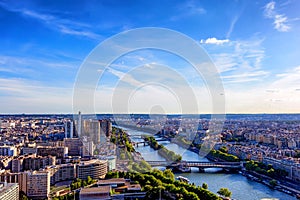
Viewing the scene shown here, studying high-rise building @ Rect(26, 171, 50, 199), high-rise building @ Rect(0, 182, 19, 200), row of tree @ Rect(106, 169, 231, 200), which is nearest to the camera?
high-rise building @ Rect(0, 182, 19, 200)

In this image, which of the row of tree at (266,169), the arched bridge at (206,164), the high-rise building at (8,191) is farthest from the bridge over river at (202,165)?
the high-rise building at (8,191)

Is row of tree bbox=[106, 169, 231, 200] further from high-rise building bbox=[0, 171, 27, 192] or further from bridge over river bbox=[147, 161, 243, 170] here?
bridge over river bbox=[147, 161, 243, 170]

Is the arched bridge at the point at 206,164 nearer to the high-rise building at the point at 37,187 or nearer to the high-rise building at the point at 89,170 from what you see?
the high-rise building at the point at 89,170

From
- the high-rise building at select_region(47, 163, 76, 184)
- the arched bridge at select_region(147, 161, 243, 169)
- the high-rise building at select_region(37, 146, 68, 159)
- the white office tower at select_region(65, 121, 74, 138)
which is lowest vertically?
the arched bridge at select_region(147, 161, 243, 169)

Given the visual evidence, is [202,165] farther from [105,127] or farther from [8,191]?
[8,191]

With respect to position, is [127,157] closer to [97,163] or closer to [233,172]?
[97,163]

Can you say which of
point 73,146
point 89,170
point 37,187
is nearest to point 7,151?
point 73,146

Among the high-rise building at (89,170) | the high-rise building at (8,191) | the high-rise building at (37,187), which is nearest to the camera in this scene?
the high-rise building at (8,191)

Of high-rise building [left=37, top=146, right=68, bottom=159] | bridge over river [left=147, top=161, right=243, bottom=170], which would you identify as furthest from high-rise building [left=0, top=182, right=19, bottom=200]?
high-rise building [left=37, top=146, right=68, bottom=159]

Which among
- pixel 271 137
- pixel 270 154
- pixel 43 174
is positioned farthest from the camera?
pixel 271 137

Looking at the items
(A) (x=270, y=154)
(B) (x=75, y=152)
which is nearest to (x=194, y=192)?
(A) (x=270, y=154)

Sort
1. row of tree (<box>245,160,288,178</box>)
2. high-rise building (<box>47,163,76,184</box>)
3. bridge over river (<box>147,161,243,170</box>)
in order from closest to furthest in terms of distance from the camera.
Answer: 1. high-rise building (<box>47,163,76,184</box>)
2. row of tree (<box>245,160,288,178</box>)
3. bridge over river (<box>147,161,243,170</box>)
